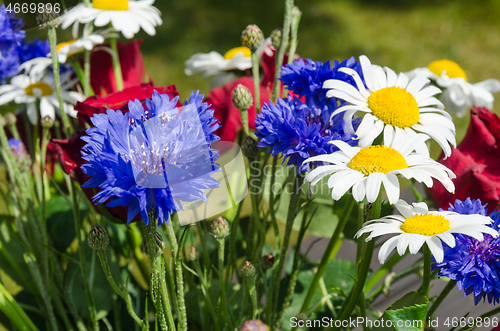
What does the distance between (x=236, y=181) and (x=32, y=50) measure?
23cm

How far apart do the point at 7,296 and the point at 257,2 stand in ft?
4.99

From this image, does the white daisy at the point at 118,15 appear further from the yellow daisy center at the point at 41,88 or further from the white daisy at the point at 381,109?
the white daisy at the point at 381,109

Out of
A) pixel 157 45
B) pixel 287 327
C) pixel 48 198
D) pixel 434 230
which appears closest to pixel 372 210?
pixel 434 230

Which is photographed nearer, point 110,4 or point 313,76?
point 313,76

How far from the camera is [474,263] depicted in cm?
27

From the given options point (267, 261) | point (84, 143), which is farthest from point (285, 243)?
point (84, 143)

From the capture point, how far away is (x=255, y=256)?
34 cm

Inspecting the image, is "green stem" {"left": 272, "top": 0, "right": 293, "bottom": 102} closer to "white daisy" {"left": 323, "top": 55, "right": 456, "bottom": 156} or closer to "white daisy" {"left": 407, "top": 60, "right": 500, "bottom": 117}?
"white daisy" {"left": 323, "top": 55, "right": 456, "bottom": 156}

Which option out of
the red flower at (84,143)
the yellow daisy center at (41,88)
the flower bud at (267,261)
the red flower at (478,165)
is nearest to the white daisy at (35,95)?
the yellow daisy center at (41,88)

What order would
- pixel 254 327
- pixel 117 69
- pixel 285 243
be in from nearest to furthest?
pixel 254 327 < pixel 285 243 < pixel 117 69

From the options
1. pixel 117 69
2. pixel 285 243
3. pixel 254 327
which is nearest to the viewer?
pixel 254 327

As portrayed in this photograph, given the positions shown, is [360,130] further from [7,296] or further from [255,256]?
[7,296]

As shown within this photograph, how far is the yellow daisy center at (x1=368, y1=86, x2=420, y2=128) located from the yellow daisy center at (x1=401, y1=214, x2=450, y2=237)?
7 centimetres

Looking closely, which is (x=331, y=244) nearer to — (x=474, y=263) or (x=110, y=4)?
(x=474, y=263)
